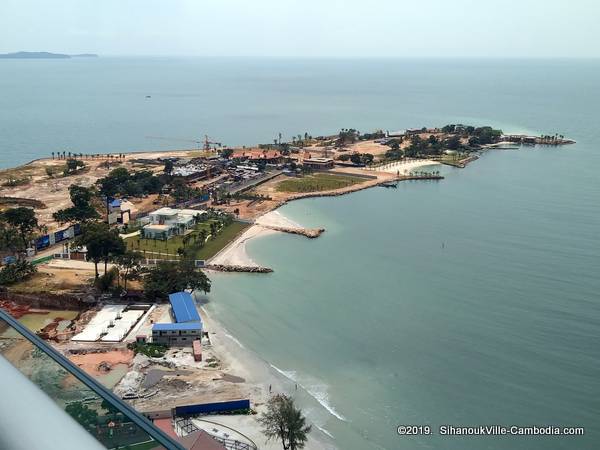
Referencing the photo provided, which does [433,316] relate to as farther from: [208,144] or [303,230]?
[208,144]

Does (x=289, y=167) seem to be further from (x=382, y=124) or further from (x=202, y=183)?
(x=382, y=124)

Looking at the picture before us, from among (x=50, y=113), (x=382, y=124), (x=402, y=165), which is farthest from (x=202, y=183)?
(x=50, y=113)

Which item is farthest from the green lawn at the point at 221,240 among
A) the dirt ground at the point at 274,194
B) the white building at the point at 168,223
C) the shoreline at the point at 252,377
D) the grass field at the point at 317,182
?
the grass field at the point at 317,182

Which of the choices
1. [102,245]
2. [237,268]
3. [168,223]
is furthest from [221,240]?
[102,245]

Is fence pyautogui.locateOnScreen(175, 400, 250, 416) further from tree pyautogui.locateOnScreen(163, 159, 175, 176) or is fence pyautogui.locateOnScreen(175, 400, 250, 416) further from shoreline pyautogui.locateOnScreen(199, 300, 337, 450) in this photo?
tree pyautogui.locateOnScreen(163, 159, 175, 176)

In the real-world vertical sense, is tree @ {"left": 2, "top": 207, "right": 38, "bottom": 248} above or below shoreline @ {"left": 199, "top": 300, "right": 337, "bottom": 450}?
above

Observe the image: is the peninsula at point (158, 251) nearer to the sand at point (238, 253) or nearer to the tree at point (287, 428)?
the sand at point (238, 253)

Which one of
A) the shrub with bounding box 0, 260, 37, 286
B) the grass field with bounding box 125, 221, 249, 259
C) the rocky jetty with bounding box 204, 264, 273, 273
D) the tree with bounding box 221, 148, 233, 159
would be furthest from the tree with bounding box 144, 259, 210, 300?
the tree with bounding box 221, 148, 233, 159

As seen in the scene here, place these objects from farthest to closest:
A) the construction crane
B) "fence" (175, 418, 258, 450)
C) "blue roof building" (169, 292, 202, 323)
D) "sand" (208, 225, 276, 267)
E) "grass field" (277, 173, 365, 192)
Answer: the construction crane
"grass field" (277, 173, 365, 192)
"sand" (208, 225, 276, 267)
"blue roof building" (169, 292, 202, 323)
"fence" (175, 418, 258, 450)
